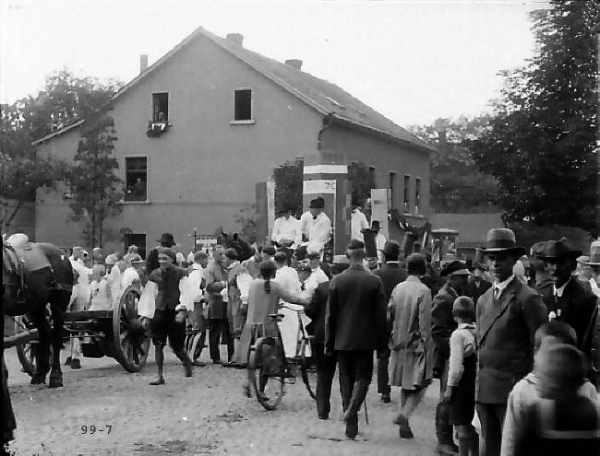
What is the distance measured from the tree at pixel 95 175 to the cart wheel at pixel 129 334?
61.1 feet

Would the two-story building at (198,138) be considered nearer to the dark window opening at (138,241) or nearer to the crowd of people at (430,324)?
the dark window opening at (138,241)

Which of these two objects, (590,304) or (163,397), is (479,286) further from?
(590,304)

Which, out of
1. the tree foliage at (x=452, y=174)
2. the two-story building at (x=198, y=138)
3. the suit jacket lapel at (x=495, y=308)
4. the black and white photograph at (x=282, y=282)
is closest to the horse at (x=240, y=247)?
the black and white photograph at (x=282, y=282)

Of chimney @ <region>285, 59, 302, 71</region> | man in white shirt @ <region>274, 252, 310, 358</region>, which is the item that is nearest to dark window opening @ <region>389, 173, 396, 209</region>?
chimney @ <region>285, 59, 302, 71</region>

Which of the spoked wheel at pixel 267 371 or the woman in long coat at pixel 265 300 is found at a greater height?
the woman in long coat at pixel 265 300

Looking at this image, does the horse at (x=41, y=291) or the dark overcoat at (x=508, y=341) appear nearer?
the dark overcoat at (x=508, y=341)

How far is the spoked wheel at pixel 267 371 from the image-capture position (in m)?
10.6

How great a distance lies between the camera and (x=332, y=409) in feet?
35.4

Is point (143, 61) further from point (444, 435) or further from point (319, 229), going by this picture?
point (444, 435)

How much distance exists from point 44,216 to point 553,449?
33526 millimetres

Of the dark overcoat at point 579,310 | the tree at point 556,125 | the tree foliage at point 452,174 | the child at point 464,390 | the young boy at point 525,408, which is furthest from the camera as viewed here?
the tree foliage at point 452,174

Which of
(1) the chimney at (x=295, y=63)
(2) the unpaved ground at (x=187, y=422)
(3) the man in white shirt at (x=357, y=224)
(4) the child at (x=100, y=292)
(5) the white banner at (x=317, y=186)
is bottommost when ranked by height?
(2) the unpaved ground at (x=187, y=422)

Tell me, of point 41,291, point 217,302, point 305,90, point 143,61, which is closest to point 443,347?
point 41,291

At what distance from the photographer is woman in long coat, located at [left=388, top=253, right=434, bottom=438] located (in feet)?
29.6
